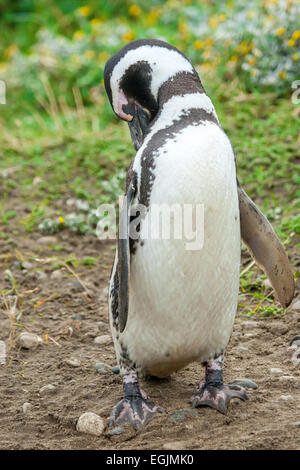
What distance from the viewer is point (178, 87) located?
9.49ft

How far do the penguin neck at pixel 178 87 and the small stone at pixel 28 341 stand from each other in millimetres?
1389

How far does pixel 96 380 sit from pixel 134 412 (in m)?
0.49

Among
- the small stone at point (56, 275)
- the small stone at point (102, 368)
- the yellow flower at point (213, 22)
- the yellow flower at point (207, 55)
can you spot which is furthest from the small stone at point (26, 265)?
the yellow flower at point (213, 22)

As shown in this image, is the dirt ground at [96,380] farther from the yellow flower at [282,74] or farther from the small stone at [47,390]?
the yellow flower at [282,74]

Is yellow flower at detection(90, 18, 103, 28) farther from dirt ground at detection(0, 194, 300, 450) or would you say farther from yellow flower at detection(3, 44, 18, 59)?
dirt ground at detection(0, 194, 300, 450)

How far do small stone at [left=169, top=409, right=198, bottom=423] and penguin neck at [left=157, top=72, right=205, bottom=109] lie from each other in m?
1.11

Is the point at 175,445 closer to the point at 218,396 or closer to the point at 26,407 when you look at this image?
the point at 218,396

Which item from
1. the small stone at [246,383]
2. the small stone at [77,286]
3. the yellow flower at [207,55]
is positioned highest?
the yellow flower at [207,55]

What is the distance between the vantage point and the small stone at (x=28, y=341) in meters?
3.72

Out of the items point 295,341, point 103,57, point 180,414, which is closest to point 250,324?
point 295,341

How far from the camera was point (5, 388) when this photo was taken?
3.31 m

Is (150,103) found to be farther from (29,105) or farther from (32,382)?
(29,105)

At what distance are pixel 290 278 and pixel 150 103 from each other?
91cm
